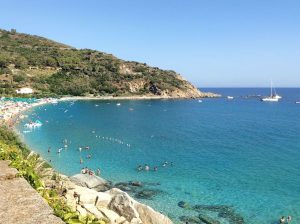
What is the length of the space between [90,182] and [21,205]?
26.9 meters

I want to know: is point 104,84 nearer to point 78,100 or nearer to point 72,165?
point 78,100

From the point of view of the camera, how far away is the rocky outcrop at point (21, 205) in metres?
10.3

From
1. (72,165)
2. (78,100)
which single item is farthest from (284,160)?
(78,100)

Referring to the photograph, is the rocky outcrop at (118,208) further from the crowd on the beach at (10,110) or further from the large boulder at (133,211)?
the crowd on the beach at (10,110)

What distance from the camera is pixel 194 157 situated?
188 feet

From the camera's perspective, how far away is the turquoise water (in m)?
37.0

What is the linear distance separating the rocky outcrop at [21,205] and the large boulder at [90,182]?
23396mm

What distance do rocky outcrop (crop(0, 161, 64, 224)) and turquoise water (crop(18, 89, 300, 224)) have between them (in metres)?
20.7

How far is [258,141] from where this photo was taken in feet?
244

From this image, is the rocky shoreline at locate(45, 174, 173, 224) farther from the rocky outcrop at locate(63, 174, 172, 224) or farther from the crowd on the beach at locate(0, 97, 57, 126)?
the crowd on the beach at locate(0, 97, 57, 126)

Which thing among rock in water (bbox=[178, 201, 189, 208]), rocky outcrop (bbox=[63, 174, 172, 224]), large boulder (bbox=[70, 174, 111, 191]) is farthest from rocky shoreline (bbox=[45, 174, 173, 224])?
large boulder (bbox=[70, 174, 111, 191])

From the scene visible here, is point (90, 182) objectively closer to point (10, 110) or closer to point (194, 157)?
point (194, 157)

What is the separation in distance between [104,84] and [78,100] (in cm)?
2753

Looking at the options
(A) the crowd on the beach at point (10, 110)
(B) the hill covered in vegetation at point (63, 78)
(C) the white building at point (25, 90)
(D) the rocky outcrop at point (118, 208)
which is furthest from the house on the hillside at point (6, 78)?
(D) the rocky outcrop at point (118, 208)
